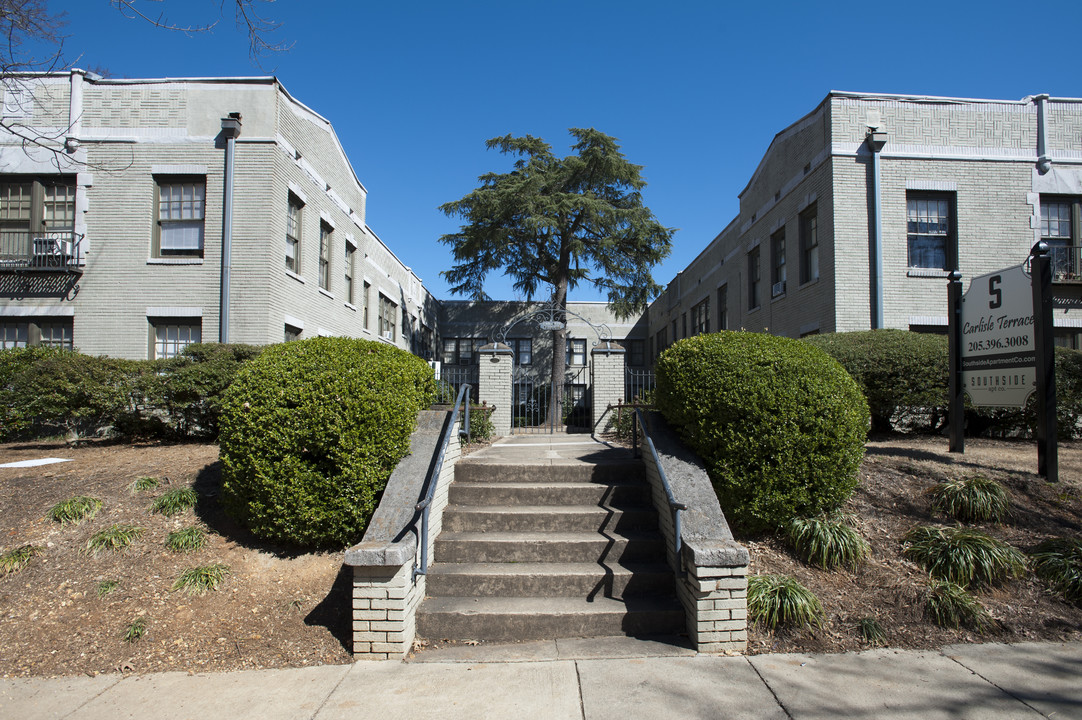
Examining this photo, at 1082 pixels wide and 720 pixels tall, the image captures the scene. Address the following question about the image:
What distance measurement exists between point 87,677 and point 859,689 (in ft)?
16.8

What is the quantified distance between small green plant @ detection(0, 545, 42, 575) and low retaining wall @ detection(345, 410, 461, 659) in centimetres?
322

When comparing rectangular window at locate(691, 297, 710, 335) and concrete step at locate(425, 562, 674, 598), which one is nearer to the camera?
concrete step at locate(425, 562, 674, 598)

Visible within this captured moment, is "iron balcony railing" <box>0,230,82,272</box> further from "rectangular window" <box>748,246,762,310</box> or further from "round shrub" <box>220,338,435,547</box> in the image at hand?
"rectangular window" <box>748,246,762,310</box>

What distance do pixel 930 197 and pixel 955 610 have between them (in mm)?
12055

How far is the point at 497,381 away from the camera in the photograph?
11.3 meters

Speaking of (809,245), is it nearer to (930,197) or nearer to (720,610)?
(930,197)

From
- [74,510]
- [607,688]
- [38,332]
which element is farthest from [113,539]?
[38,332]

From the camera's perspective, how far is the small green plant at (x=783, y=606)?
4.42 metres

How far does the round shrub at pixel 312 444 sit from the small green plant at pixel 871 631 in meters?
3.96

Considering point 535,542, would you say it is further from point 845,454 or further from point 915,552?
point 915,552

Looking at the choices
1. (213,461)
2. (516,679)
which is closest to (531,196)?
(213,461)

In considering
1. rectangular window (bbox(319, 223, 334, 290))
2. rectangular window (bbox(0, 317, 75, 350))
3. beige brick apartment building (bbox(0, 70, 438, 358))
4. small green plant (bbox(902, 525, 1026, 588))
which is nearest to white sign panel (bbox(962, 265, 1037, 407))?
small green plant (bbox(902, 525, 1026, 588))

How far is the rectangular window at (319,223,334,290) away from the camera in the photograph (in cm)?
1672

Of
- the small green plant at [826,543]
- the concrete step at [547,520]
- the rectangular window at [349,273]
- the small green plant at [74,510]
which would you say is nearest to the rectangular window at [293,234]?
the rectangular window at [349,273]
